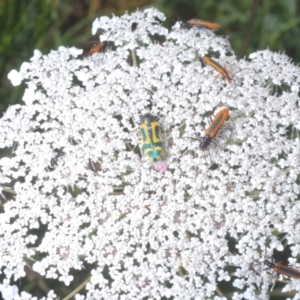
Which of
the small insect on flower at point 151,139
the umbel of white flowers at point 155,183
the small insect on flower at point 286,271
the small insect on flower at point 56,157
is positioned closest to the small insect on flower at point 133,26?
the umbel of white flowers at point 155,183

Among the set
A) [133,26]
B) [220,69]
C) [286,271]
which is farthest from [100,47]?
[286,271]

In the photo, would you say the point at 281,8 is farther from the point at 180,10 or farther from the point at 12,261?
the point at 12,261

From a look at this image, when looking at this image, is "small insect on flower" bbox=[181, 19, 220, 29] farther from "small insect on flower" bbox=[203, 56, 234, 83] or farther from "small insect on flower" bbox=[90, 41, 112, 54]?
"small insect on flower" bbox=[90, 41, 112, 54]

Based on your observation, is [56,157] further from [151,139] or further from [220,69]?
[220,69]

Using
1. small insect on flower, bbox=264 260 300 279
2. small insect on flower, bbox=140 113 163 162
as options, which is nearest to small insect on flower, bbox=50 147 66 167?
small insect on flower, bbox=140 113 163 162

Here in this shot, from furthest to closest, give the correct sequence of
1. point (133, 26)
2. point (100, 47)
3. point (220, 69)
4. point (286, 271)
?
1. point (133, 26)
2. point (100, 47)
3. point (220, 69)
4. point (286, 271)

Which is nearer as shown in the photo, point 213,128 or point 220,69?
point 213,128

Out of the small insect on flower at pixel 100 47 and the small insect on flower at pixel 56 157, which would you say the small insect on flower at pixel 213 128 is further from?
the small insect on flower at pixel 100 47
